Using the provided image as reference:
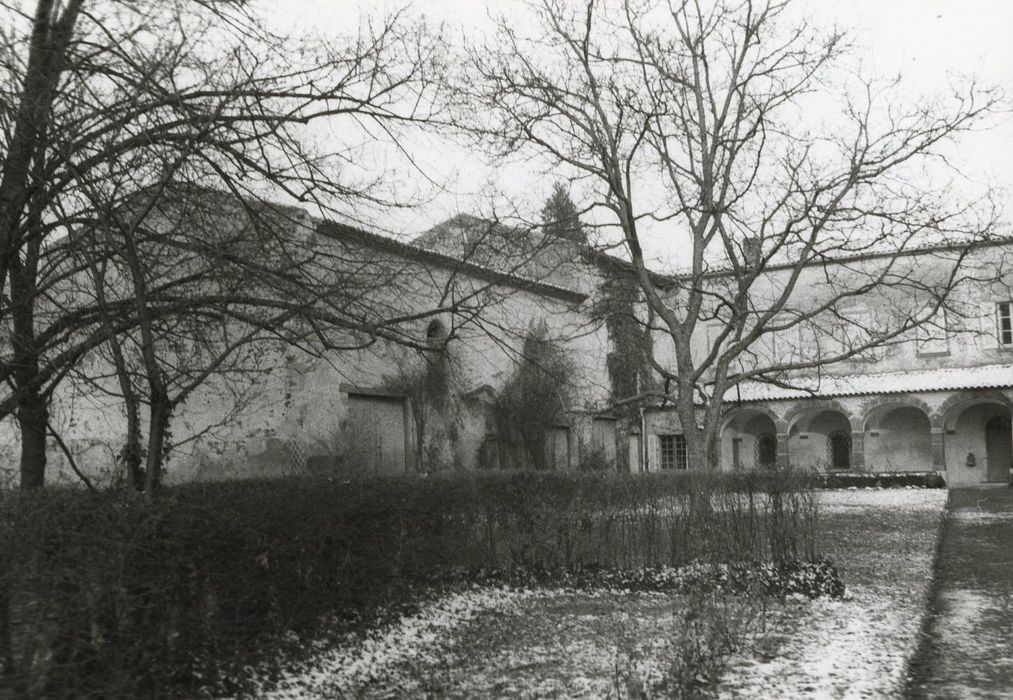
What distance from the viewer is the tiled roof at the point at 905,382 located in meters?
29.1

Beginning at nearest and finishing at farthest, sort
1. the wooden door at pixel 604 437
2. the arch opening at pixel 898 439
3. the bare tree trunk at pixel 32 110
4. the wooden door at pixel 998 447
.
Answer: the bare tree trunk at pixel 32 110 → the wooden door at pixel 604 437 → the wooden door at pixel 998 447 → the arch opening at pixel 898 439

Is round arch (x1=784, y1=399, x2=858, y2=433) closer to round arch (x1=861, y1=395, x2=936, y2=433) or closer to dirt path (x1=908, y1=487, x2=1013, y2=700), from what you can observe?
round arch (x1=861, y1=395, x2=936, y2=433)

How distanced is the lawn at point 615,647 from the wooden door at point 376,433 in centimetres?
1147

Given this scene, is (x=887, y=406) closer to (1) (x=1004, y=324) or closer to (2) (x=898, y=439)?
(2) (x=898, y=439)

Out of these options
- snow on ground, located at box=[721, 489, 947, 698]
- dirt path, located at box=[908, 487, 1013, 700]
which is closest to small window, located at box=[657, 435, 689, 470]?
dirt path, located at box=[908, 487, 1013, 700]

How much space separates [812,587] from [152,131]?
7.36 metres

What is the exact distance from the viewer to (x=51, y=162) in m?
6.09

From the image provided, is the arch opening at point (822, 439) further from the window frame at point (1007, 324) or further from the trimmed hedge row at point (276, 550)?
the trimmed hedge row at point (276, 550)

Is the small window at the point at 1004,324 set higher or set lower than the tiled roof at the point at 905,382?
higher

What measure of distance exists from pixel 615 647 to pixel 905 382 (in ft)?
91.4

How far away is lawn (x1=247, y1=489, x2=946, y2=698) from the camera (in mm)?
5395

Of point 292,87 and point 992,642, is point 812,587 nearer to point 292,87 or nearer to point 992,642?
point 992,642

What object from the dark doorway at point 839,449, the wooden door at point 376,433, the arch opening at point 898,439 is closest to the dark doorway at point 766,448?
the dark doorway at point 839,449

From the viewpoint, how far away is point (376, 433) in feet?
66.5
